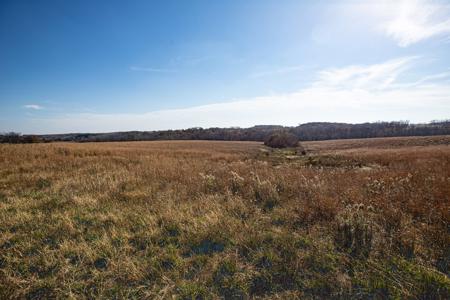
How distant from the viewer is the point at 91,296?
111 inches

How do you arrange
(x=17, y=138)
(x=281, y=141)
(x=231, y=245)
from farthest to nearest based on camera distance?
(x=281, y=141) → (x=17, y=138) → (x=231, y=245)

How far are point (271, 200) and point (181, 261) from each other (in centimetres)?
320

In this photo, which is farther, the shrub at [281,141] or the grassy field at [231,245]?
the shrub at [281,141]

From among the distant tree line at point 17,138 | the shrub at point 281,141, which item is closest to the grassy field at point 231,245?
the shrub at point 281,141

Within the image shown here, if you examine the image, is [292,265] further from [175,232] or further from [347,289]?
[175,232]

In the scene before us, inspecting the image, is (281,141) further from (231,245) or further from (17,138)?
(17,138)

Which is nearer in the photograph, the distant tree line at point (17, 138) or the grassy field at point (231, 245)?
the grassy field at point (231, 245)

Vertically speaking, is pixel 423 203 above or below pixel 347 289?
above

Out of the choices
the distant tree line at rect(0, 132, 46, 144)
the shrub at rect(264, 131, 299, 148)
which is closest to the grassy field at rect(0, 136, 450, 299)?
the shrub at rect(264, 131, 299, 148)

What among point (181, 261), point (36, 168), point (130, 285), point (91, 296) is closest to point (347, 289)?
point (181, 261)

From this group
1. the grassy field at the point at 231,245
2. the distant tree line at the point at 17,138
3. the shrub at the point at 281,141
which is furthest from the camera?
the shrub at the point at 281,141

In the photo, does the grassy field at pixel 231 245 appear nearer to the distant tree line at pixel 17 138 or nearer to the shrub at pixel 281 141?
the shrub at pixel 281 141

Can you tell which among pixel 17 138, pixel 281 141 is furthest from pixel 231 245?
pixel 17 138

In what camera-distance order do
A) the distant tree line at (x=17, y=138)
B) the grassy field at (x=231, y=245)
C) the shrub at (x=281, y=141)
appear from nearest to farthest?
1. the grassy field at (x=231, y=245)
2. the distant tree line at (x=17, y=138)
3. the shrub at (x=281, y=141)
